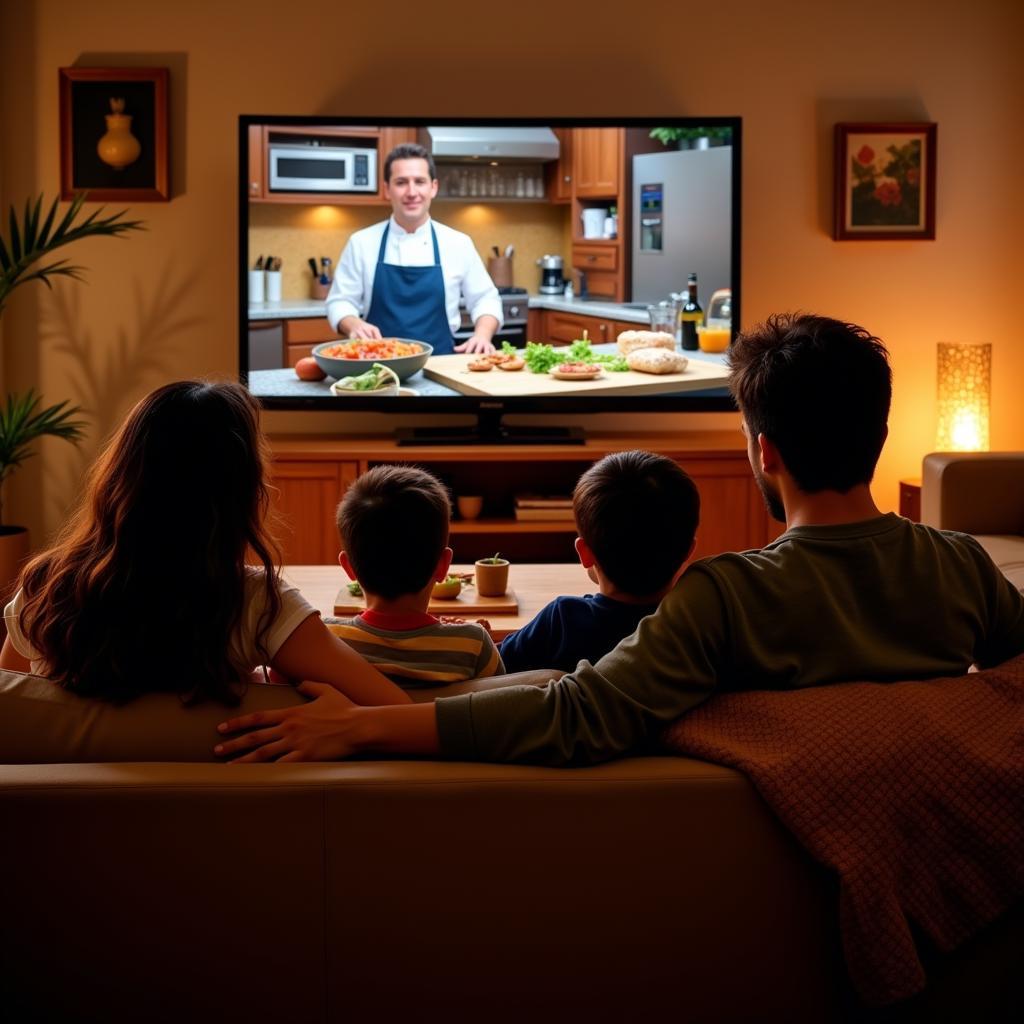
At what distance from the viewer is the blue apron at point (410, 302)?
480 cm

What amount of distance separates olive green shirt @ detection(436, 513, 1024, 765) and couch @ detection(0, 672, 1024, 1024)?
0.17 ft

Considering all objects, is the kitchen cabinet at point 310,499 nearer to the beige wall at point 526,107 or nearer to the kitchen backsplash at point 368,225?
the beige wall at point 526,107

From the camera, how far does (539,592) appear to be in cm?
332

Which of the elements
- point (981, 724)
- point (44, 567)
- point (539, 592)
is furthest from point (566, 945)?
point (539, 592)

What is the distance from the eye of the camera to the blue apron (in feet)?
15.8

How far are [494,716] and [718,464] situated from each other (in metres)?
3.45

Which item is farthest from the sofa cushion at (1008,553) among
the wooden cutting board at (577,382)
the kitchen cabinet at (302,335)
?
the kitchen cabinet at (302,335)

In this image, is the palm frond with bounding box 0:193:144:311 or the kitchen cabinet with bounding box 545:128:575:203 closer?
the palm frond with bounding box 0:193:144:311

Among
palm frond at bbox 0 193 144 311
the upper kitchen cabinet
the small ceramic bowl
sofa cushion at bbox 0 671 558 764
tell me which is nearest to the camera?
sofa cushion at bbox 0 671 558 764

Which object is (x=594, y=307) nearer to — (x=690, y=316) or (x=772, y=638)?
(x=690, y=316)

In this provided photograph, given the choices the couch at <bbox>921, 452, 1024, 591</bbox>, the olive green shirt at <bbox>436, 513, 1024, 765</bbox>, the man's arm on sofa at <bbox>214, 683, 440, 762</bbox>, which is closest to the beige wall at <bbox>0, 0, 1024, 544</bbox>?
the couch at <bbox>921, 452, 1024, 591</bbox>

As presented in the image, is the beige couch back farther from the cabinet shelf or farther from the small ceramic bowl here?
the cabinet shelf

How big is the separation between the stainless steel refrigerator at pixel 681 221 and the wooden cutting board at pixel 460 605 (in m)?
2.06

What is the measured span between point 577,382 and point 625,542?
3137 mm
